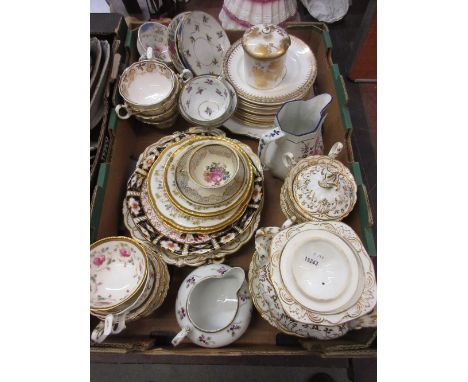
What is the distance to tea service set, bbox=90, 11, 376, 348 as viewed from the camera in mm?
603

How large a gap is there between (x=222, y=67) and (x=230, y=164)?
0.33m

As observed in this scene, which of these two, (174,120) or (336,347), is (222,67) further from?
(336,347)

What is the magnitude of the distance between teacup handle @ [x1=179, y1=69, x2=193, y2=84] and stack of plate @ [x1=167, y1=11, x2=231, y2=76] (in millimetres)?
21

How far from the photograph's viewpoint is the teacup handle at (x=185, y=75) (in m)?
0.96

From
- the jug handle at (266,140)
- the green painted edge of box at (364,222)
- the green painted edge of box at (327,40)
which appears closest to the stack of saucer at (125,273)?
the jug handle at (266,140)

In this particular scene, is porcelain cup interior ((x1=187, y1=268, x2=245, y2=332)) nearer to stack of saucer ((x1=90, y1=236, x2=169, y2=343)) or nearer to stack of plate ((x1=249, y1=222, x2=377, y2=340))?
stack of saucer ((x1=90, y1=236, x2=169, y2=343))

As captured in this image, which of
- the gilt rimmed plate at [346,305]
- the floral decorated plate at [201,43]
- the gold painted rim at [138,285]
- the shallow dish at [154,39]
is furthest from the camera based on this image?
the shallow dish at [154,39]

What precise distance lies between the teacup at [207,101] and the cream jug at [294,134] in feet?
0.51

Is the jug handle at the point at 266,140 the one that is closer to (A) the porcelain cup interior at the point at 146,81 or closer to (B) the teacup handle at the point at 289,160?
(B) the teacup handle at the point at 289,160

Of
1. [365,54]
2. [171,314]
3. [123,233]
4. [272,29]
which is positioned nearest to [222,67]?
[272,29]

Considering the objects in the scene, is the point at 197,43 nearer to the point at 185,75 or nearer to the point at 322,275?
the point at 185,75

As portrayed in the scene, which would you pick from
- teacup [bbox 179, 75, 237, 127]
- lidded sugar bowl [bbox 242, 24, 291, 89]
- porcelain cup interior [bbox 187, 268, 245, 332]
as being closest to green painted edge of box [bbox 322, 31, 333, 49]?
lidded sugar bowl [bbox 242, 24, 291, 89]

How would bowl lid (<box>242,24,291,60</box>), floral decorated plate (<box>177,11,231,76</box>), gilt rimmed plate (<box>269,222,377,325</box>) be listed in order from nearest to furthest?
1. gilt rimmed plate (<box>269,222,377,325</box>)
2. bowl lid (<box>242,24,291,60</box>)
3. floral decorated plate (<box>177,11,231,76</box>)

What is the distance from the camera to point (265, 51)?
87cm
